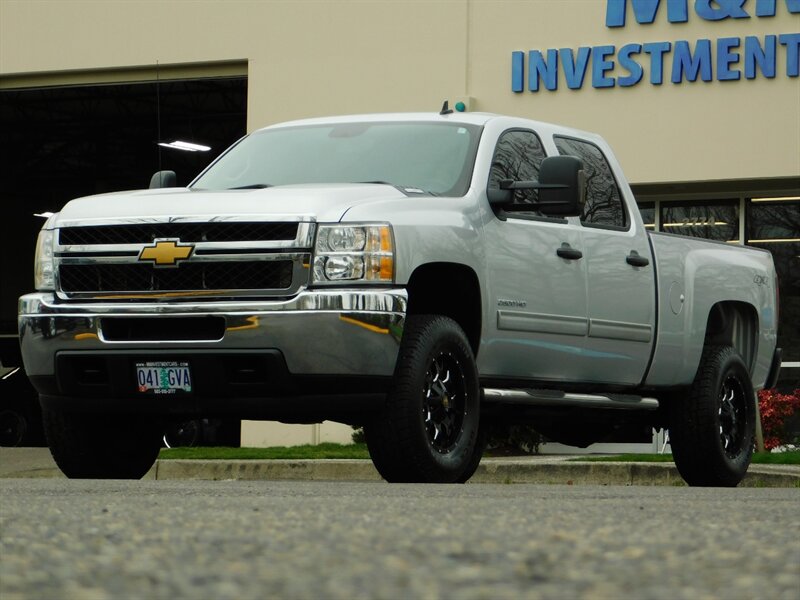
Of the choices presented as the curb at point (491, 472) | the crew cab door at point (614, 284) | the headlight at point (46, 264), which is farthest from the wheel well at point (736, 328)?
the headlight at point (46, 264)

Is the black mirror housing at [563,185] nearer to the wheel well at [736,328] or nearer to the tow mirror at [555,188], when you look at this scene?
the tow mirror at [555,188]

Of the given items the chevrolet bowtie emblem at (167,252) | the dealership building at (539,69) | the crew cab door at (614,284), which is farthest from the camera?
the dealership building at (539,69)

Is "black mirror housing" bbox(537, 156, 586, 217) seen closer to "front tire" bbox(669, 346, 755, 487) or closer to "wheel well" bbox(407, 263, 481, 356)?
"wheel well" bbox(407, 263, 481, 356)

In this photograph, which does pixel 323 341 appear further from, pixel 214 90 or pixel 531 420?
pixel 214 90

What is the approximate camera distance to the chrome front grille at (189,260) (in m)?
7.88

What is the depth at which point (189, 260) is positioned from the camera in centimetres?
802

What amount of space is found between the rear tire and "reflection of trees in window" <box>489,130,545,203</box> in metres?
2.41

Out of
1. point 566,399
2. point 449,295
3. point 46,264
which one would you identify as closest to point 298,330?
point 449,295

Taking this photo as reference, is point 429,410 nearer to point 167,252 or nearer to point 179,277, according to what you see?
point 179,277

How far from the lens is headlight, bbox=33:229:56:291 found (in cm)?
853

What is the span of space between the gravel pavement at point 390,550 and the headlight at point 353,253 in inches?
95.8

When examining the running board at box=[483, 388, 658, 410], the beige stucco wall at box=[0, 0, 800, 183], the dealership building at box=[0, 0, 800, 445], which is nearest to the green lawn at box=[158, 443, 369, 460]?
the dealership building at box=[0, 0, 800, 445]

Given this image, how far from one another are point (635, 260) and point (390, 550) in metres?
6.34

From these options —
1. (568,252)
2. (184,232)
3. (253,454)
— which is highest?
(184,232)
